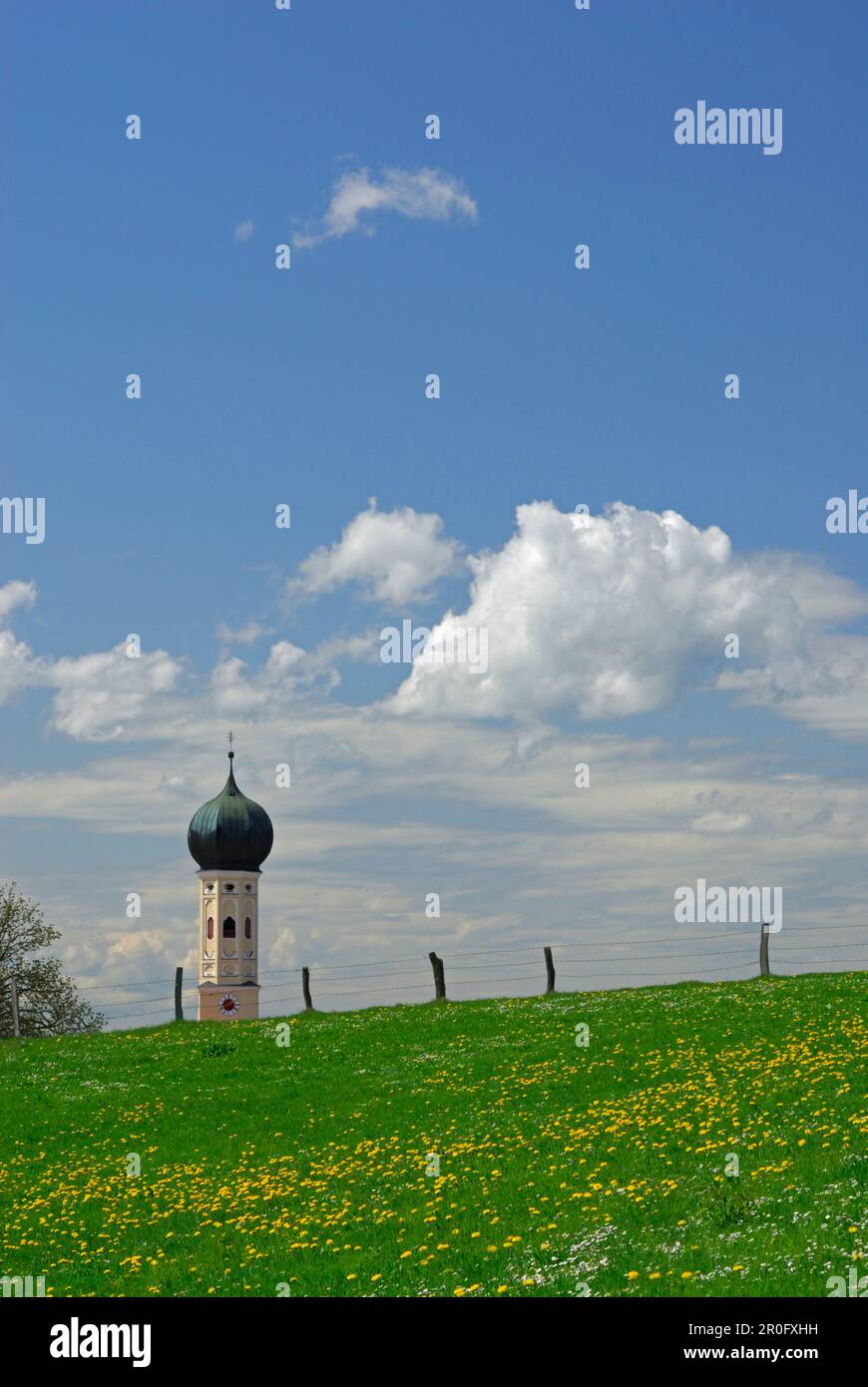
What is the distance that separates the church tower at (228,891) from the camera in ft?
397

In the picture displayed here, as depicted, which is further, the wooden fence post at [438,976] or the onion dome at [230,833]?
the onion dome at [230,833]

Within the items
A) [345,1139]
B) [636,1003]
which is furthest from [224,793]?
[345,1139]

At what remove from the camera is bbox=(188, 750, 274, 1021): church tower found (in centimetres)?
12106

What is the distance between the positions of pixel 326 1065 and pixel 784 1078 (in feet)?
51.0

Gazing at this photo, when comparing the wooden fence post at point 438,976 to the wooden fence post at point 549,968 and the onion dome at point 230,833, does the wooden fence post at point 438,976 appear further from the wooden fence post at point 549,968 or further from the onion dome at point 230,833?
the onion dome at point 230,833

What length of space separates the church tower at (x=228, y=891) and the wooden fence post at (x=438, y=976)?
70.4 metres

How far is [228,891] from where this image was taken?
12250 centimetres

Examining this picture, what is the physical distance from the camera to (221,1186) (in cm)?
2511
